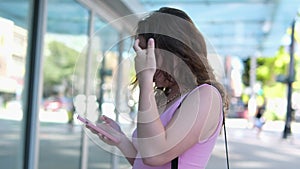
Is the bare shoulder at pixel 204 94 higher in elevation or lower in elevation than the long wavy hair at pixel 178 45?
lower

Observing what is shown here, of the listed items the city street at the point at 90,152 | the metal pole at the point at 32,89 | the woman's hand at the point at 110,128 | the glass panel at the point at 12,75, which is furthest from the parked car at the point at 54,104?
the woman's hand at the point at 110,128

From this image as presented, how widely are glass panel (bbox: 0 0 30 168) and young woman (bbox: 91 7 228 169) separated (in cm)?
230

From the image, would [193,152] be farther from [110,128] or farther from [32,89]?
[32,89]

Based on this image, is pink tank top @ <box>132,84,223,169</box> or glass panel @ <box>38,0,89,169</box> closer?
pink tank top @ <box>132,84,223,169</box>

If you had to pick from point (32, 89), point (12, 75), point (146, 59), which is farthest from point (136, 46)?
point (32, 89)

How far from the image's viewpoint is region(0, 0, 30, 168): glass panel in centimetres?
331

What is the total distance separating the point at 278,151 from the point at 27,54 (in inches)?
280

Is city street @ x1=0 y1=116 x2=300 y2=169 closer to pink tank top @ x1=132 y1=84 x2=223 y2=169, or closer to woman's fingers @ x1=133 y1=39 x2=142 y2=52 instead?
pink tank top @ x1=132 y1=84 x2=223 y2=169

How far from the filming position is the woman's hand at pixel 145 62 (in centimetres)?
106

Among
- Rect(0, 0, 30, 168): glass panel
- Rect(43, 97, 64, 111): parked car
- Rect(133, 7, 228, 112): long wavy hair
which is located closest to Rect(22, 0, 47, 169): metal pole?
Rect(0, 0, 30, 168): glass panel

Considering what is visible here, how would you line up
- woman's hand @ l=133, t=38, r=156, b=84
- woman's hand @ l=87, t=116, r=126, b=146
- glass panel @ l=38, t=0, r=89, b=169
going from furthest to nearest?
1. glass panel @ l=38, t=0, r=89, b=169
2. woman's hand @ l=87, t=116, r=126, b=146
3. woman's hand @ l=133, t=38, r=156, b=84

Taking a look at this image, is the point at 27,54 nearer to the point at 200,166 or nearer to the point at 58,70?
the point at 58,70

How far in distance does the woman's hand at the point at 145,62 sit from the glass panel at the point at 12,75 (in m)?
2.38

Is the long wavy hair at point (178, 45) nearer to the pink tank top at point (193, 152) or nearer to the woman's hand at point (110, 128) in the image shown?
the pink tank top at point (193, 152)
